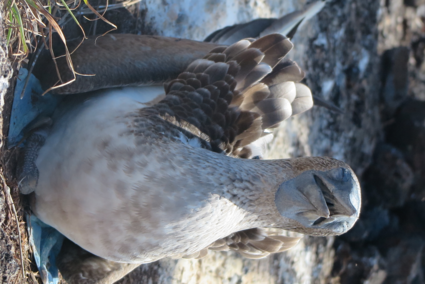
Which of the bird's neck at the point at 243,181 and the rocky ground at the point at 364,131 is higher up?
the bird's neck at the point at 243,181

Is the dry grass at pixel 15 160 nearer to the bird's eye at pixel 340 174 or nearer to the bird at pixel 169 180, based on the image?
the bird at pixel 169 180

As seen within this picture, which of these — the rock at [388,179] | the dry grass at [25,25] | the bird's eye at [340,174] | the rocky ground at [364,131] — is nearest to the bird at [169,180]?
the bird's eye at [340,174]

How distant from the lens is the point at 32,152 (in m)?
1.49

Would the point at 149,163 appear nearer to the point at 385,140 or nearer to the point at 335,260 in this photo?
the point at 335,260

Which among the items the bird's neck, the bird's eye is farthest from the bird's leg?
the bird's eye

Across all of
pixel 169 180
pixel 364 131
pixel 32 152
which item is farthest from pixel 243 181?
pixel 364 131

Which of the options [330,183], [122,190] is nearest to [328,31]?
[330,183]

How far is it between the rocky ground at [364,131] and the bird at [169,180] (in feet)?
3.55

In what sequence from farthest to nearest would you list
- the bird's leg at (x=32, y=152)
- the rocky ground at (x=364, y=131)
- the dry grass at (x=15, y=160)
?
the rocky ground at (x=364, y=131) → the bird's leg at (x=32, y=152) → the dry grass at (x=15, y=160)

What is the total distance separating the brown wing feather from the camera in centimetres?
159

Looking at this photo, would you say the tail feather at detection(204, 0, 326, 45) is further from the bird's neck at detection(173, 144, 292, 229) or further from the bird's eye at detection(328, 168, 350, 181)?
the bird's eye at detection(328, 168, 350, 181)

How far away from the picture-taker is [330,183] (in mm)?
1308

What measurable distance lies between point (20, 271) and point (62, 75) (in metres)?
0.66

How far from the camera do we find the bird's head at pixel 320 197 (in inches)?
50.3
